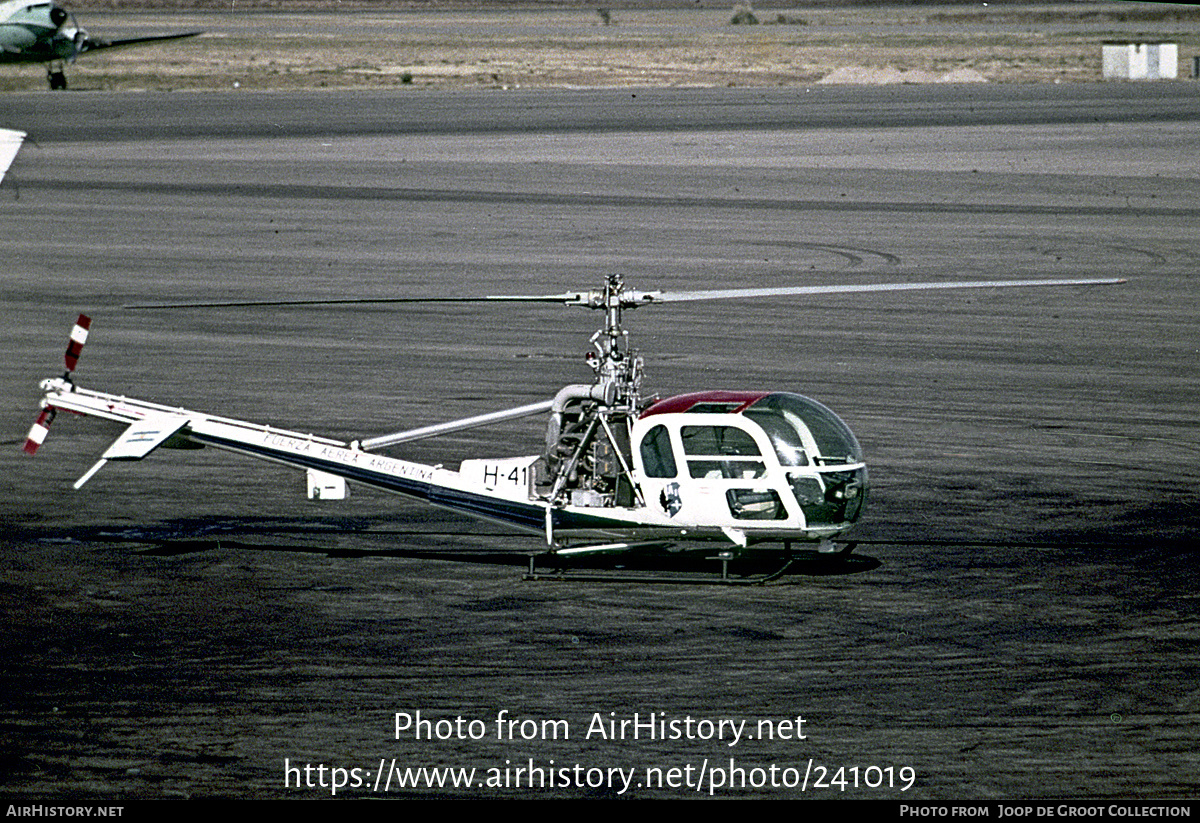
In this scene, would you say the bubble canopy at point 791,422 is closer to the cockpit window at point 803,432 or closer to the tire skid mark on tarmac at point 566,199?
the cockpit window at point 803,432

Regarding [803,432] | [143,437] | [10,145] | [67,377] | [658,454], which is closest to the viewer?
[803,432]

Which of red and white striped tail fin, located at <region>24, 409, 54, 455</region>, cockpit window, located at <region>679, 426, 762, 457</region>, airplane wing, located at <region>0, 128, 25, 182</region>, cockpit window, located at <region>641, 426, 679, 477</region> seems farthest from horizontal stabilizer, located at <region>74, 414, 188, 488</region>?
airplane wing, located at <region>0, 128, 25, 182</region>

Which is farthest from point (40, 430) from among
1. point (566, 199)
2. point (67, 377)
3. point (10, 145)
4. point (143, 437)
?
point (10, 145)

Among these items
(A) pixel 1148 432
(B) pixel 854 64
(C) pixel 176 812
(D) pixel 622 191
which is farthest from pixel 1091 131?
(C) pixel 176 812

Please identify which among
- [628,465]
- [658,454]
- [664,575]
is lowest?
[664,575]

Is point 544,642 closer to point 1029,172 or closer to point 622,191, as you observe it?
point 622,191

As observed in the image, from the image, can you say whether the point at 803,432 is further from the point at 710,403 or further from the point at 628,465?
the point at 628,465

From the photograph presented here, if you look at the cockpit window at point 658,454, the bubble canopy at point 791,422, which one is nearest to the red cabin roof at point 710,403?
the bubble canopy at point 791,422
